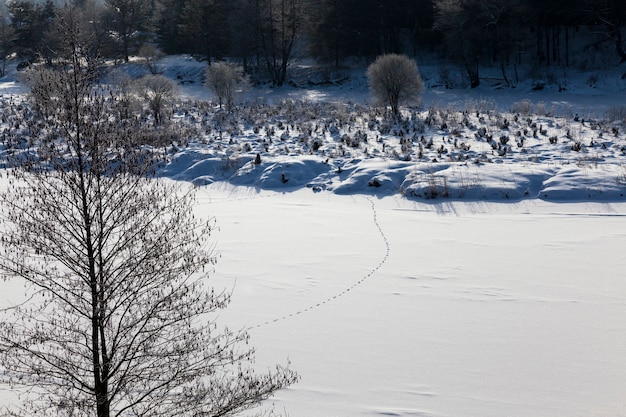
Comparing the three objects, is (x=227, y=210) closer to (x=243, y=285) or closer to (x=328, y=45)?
(x=243, y=285)

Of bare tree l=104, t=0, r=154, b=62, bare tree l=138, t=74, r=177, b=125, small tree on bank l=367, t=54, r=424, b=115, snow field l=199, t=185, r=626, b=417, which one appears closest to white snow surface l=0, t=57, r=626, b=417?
snow field l=199, t=185, r=626, b=417

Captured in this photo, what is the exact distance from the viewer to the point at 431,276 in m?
8.22

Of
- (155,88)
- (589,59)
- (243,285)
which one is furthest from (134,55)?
(243,285)

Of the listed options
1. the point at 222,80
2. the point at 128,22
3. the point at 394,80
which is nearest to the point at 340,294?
the point at 394,80

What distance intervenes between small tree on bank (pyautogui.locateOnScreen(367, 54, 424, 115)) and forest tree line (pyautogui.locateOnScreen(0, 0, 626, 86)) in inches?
559

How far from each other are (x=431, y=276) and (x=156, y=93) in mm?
17853

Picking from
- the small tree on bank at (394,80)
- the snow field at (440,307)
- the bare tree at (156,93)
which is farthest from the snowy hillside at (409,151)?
the snow field at (440,307)

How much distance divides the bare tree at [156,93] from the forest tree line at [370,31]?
1257 cm

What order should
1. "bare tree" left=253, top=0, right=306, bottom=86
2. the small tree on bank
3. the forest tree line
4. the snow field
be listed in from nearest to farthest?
the snow field
the small tree on bank
the forest tree line
"bare tree" left=253, top=0, right=306, bottom=86

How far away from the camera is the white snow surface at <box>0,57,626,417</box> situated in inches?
206

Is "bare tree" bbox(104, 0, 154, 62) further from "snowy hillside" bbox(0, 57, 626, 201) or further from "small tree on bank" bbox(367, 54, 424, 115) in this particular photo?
"small tree on bank" bbox(367, 54, 424, 115)

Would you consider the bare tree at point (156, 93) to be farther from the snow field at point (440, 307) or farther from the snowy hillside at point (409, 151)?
the snow field at point (440, 307)

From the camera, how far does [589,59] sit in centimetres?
3756

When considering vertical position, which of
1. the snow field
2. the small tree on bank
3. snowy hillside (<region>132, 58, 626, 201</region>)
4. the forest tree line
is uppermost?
the forest tree line
